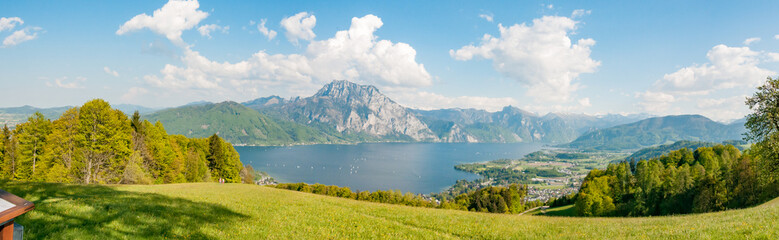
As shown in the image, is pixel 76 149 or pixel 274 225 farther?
pixel 76 149

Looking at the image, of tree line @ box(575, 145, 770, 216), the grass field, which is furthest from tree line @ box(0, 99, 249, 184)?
tree line @ box(575, 145, 770, 216)

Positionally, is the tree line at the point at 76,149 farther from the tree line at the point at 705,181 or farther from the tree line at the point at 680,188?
the tree line at the point at 680,188

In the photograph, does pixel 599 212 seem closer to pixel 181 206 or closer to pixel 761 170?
pixel 761 170

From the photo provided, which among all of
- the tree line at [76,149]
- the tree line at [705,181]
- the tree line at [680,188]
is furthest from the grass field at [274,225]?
the tree line at [680,188]

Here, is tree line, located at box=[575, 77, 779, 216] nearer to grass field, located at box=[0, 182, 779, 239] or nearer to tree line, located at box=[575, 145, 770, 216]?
tree line, located at box=[575, 145, 770, 216]

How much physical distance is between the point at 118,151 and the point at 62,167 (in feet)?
18.2

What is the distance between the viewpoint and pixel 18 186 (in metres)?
18.5

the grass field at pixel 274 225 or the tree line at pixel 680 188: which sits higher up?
the grass field at pixel 274 225

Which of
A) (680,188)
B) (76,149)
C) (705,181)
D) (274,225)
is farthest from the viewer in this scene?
(680,188)

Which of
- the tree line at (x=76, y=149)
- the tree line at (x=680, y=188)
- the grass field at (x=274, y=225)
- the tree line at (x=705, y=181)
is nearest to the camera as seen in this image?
the grass field at (x=274, y=225)

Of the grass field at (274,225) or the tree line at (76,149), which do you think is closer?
the grass field at (274,225)

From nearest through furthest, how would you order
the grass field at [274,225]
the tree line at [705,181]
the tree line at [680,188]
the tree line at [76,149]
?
the grass field at [274,225] < the tree line at [705,181] < the tree line at [76,149] < the tree line at [680,188]

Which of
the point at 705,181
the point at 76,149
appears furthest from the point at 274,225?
the point at 705,181

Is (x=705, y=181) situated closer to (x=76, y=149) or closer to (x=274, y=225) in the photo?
(x=274, y=225)
